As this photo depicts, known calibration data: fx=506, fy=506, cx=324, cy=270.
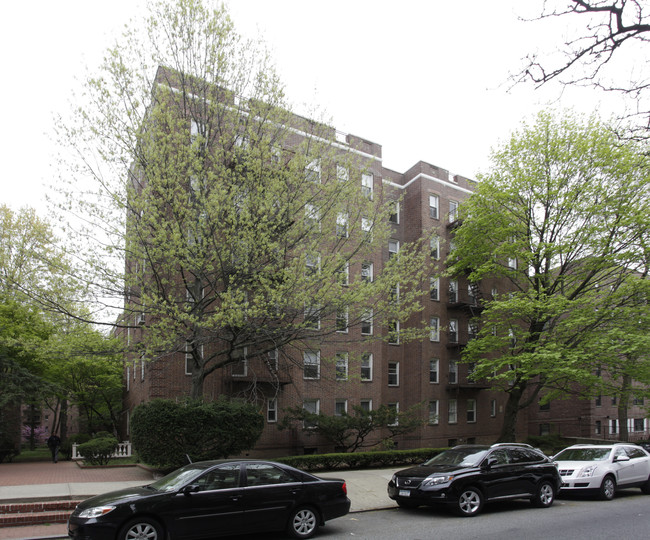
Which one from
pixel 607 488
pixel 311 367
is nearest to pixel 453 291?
pixel 311 367

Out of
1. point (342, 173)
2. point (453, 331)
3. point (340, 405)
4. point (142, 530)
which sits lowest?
point (340, 405)

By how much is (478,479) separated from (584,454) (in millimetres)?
5309

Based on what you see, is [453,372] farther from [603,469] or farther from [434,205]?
[603,469]

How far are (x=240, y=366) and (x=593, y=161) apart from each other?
1741cm

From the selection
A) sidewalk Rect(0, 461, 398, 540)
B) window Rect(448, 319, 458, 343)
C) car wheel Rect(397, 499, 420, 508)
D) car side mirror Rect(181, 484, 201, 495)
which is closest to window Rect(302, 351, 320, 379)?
sidewalk Rect(0, 461, 398, 540)

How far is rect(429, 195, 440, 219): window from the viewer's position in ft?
106

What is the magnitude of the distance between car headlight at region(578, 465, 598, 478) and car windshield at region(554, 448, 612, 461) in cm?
59

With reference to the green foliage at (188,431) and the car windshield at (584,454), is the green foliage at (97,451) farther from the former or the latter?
the car windshield at (584,454)

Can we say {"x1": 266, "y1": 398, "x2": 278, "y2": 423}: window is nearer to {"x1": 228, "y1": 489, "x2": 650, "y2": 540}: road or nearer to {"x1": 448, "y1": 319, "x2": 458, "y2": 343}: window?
{"x1": 228, "y1": 489, "x2": 650, "y2": 540}: road

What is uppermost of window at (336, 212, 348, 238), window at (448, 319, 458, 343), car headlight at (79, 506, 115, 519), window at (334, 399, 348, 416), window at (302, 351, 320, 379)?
window at (336, 212, 348, 238)

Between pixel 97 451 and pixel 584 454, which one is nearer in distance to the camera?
pixel 584 454

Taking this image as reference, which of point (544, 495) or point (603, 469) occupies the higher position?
point (603, 469)

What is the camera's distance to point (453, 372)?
31469 millimetres

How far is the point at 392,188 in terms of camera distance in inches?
1277
